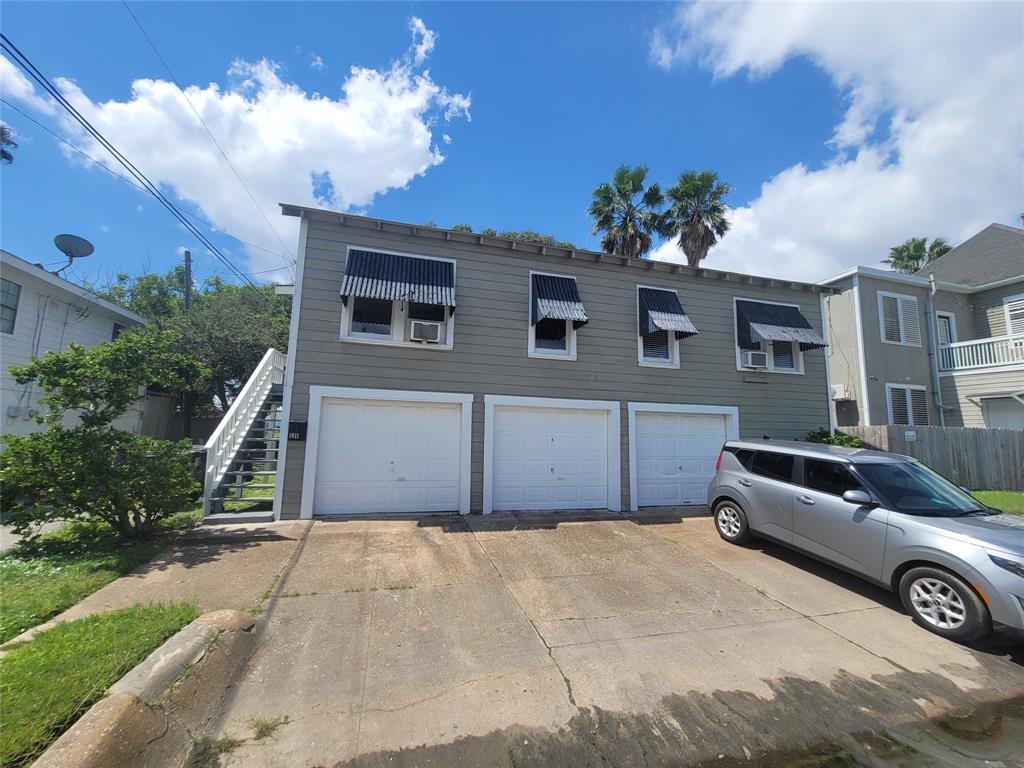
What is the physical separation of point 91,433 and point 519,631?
6.02 metres

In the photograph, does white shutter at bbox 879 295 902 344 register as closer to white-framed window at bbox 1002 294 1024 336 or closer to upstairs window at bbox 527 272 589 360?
white-framed window at bbox 1002 294 1024 336

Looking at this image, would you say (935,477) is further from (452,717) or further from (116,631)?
(116,631)

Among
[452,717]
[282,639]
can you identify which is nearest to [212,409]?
[282,639]

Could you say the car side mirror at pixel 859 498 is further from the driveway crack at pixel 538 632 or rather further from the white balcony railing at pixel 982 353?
the white balcony railing at pixel 982 353

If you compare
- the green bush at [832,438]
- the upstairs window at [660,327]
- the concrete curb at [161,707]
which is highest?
the upstairs window at [660,327]

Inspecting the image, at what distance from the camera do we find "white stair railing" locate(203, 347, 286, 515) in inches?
264

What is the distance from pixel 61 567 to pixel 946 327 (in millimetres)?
23477

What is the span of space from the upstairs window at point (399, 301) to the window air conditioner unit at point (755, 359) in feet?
22.6

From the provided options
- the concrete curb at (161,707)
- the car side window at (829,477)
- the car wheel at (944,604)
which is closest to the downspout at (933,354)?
the car side window at (829,477)

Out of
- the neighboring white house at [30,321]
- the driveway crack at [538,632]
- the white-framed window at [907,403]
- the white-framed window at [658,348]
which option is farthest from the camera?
the white-framed window at [907,403]

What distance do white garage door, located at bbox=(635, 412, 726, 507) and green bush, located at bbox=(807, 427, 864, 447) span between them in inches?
86.3

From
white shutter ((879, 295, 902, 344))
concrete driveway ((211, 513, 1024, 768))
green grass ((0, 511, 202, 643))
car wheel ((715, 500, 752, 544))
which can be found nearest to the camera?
concrete driveway ((211, 513, 1024, 768))

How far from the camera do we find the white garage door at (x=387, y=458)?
297 inches

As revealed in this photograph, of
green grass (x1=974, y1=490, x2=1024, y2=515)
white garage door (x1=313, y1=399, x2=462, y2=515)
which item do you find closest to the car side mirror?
white garage door (x1=313, y1=399, x2=462, y2=515)
